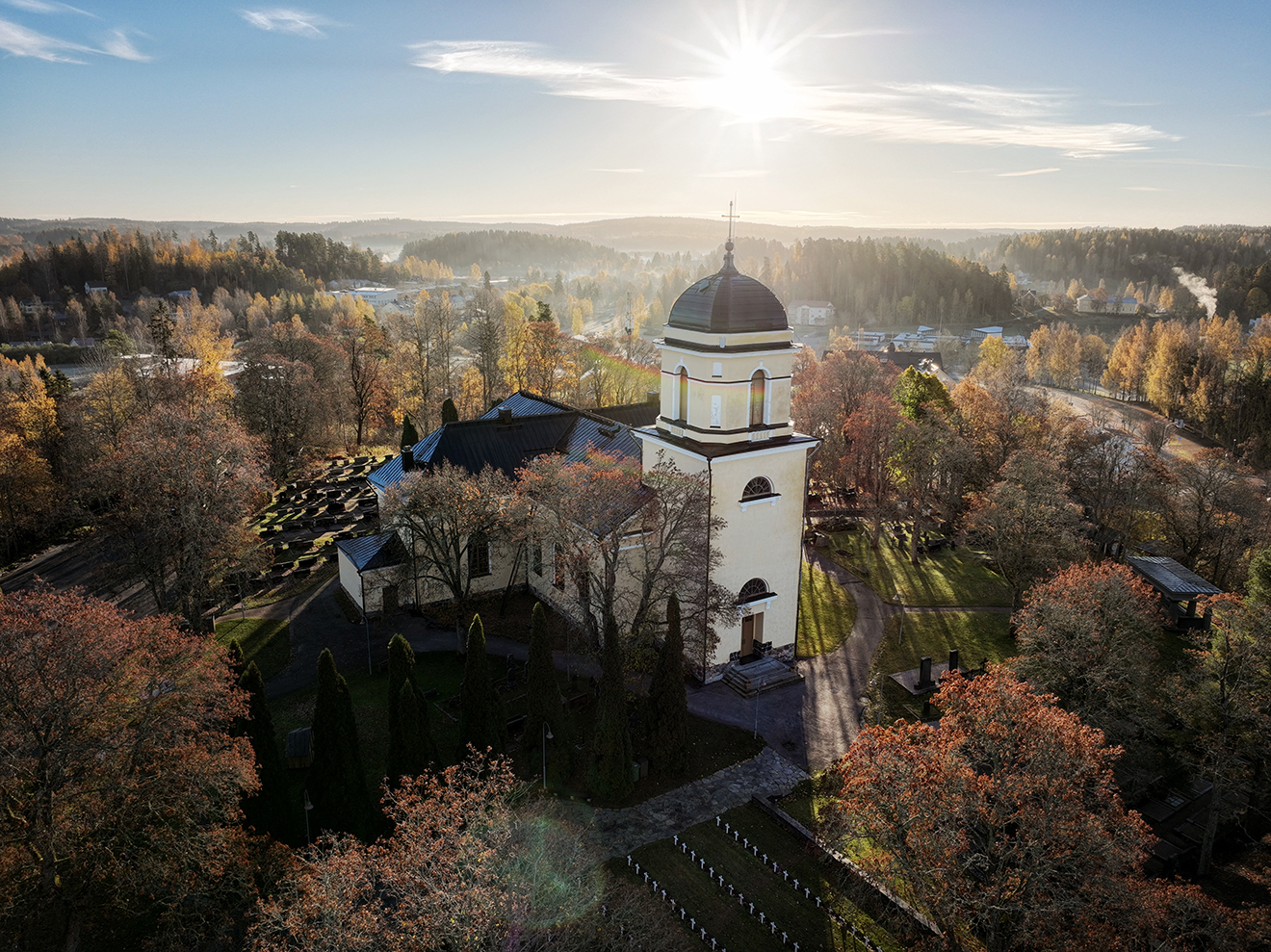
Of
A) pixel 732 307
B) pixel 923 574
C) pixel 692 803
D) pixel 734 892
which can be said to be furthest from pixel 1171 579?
pixel 734 892

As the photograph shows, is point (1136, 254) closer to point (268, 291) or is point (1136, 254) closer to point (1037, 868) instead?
point (268, 291)

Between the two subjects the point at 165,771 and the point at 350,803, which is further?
the point at 350,803

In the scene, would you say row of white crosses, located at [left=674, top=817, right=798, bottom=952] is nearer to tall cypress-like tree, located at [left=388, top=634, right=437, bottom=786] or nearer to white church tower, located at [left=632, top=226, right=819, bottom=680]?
tall cypress-like tree, located at [left=388, top=634, right=437, bottom=786]

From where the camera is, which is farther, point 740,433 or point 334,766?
point 740,433

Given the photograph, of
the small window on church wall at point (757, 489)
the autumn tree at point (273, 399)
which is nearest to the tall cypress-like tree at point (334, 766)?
the small window on church wall at point (757, 489)

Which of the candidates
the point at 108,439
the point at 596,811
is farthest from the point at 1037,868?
the point at 108,439

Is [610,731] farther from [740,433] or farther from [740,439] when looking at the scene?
[740,433]
